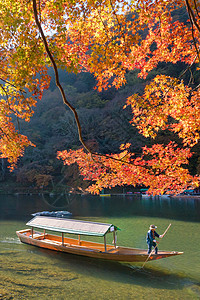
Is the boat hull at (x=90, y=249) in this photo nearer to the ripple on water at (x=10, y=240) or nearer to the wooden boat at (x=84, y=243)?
the wooden boat at (x=84, y=243)

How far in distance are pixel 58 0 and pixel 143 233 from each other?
1214cm

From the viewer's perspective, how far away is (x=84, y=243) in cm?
1087

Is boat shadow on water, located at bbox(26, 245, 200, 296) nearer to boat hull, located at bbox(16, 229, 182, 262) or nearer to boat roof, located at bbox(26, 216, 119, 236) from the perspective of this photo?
boat hull, located at bbox(16, 229, 182, 262)

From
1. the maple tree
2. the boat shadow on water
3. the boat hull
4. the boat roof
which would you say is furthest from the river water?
the maple tree

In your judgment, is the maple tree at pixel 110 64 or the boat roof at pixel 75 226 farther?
the boat roof at pixel 75 226

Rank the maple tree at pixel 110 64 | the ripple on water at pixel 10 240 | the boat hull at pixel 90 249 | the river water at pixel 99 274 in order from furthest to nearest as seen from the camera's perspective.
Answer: the ripple on water at pixel 10 240 < the boat hull at pixel 90 249 < the river water at pixel 99 274 < the maple tree at pixel 110 64

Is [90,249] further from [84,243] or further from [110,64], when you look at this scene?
[110,64]

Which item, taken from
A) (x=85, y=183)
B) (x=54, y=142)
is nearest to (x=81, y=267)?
(x=85, y=183)

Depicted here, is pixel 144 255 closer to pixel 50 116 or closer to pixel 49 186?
pixel 49 186

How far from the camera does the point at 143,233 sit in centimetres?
1325

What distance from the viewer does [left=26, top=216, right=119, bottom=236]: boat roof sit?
958 cm

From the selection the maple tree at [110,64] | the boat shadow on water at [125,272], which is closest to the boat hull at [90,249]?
the boat shadow on water at [125,272]

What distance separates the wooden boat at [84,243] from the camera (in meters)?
8.86

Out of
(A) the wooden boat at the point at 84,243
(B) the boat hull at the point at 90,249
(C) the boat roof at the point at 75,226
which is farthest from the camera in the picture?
(C) the boat roof at the point at 75,226
